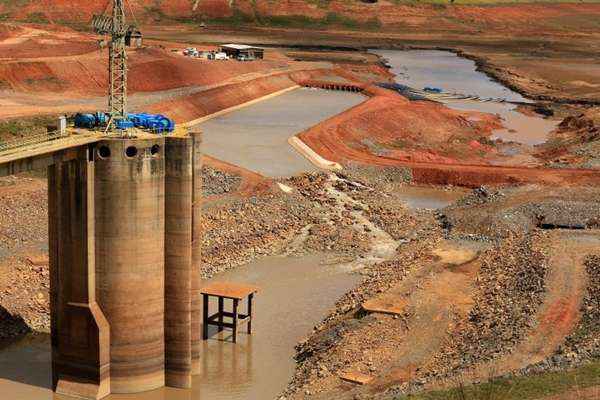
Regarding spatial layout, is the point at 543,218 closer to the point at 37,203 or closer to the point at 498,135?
the point at 37,203

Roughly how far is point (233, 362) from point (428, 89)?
9290 cm

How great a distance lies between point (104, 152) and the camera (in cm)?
3478

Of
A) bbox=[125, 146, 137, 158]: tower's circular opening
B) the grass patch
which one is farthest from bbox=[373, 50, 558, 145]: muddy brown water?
the grass patch

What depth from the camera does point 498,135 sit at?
102m

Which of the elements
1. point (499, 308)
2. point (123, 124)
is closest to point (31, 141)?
point (123, 124)

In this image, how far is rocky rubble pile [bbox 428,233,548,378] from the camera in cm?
3622

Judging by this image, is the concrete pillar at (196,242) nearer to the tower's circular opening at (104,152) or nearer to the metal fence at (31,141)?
the tower's circular opening at (104,152)

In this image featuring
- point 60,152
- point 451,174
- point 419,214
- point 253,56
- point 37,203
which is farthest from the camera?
point 253,56

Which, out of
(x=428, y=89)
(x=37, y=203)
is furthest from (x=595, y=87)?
(x=37, y=203)

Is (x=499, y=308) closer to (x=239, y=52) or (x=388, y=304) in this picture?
(x=388, y=304)

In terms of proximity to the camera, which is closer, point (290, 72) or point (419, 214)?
point (419, 214)

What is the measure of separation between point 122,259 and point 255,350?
9.18m

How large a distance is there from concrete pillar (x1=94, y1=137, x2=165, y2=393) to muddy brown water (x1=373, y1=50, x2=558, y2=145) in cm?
6966

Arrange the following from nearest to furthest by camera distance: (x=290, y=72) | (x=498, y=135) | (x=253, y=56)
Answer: (x=498, y=135)
(x=290, y=72)
(x=253, y=56)
